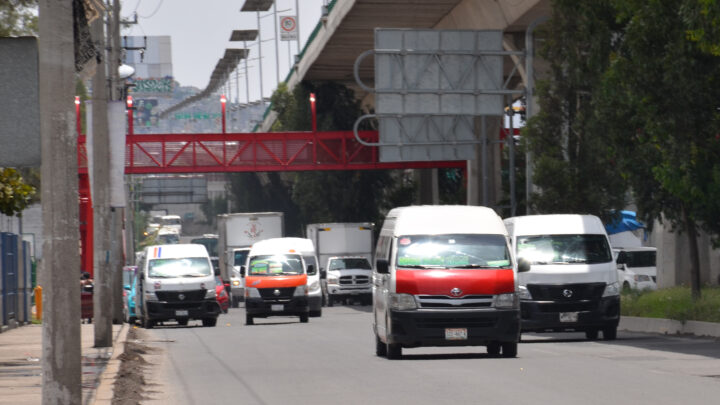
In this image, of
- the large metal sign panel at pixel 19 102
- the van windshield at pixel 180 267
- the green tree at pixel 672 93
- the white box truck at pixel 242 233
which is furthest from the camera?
the white box truck at pixel 242 233

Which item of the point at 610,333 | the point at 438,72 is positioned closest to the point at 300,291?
the point at 438,72

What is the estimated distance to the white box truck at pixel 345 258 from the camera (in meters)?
60.9

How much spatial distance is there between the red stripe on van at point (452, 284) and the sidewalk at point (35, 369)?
4226mm

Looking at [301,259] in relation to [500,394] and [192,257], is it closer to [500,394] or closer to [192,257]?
[192,257]

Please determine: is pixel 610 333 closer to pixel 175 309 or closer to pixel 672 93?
pixel 672 93

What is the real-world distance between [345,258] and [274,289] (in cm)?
2139

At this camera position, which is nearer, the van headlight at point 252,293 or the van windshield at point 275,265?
the van headlight at point 252,293

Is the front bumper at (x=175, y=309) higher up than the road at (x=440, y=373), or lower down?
lower down

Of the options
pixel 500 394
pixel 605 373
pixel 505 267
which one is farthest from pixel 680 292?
pixel 500 394

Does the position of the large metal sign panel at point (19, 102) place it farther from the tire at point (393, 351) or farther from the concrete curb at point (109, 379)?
the tire at point (393, 351)

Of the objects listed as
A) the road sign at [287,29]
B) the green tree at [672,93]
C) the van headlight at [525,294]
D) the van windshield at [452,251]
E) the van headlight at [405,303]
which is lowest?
the van headlight at [525,294]

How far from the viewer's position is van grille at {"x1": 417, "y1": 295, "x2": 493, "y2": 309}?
65.4ft

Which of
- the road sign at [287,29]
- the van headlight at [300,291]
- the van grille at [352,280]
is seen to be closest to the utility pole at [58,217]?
the van headlight at [300,291]

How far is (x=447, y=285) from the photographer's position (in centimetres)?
1995
